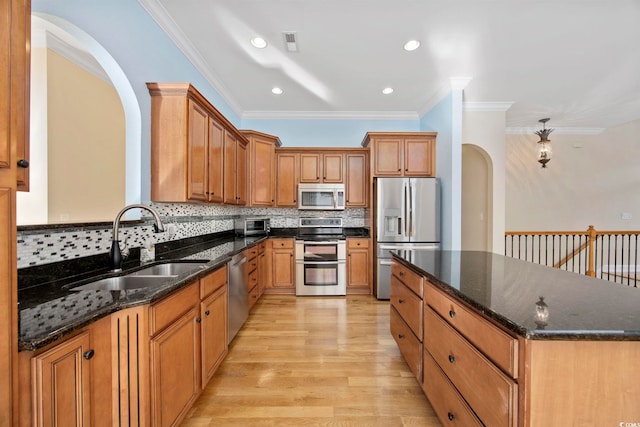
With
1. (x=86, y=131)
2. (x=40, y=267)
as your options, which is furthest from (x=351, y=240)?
(x=86, y=131)

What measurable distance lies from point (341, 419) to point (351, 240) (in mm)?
2610

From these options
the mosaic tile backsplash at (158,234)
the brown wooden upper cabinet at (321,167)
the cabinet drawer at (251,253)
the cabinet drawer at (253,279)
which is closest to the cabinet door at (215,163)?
the mosaic tile backsplash at (158,234)

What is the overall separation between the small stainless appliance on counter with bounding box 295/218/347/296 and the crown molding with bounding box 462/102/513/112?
293 centimetres

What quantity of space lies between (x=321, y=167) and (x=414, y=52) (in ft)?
6.87

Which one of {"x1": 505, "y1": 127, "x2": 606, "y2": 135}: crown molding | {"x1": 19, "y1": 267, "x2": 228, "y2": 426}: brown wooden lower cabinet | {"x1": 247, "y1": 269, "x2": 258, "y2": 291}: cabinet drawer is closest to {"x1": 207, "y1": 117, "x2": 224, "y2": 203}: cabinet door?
{"x1": 247, "y1": 269, "x2": 258, "y2": 291}: cabinet drawer

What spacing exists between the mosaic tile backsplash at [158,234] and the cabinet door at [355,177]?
31 centimetres

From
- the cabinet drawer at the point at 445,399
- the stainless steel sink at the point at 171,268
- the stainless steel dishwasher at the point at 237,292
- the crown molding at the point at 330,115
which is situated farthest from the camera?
the crown molding at the point at 330,115

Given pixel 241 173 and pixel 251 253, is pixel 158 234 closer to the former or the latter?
pixel 251 253

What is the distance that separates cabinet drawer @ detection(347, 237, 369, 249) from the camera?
4.06 m

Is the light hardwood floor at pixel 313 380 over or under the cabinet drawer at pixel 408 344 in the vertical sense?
under

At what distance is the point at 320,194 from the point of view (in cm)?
430

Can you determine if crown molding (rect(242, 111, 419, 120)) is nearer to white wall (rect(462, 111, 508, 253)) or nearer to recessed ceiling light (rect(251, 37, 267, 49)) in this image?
white wall (rect(462, 111, 508, 253))

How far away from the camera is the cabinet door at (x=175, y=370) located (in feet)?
4.05

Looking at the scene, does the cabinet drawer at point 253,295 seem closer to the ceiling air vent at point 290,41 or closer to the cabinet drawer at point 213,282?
the cabinet drawer at point 213,282
